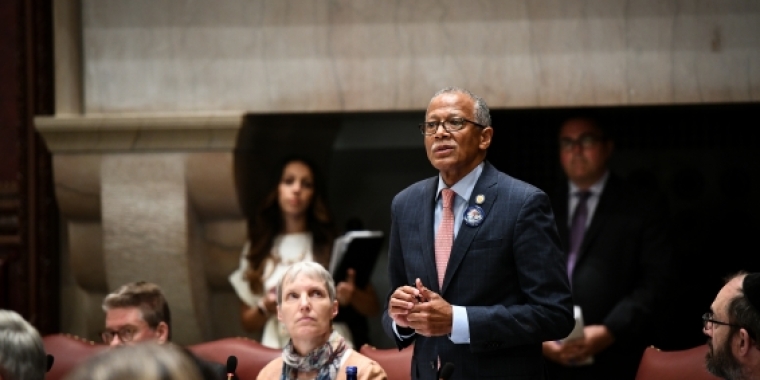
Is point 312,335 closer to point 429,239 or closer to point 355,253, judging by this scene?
point 429,239

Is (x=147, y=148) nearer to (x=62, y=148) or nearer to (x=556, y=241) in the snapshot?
(x=62, y=148)

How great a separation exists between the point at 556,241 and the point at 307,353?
1.08 metres

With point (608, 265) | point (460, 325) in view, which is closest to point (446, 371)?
point (460, 325)

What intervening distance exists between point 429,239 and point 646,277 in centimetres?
166

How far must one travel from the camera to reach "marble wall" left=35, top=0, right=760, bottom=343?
15.4ft

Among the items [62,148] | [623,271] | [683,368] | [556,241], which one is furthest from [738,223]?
[62,148]

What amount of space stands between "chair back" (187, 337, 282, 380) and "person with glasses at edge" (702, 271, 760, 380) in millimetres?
1817

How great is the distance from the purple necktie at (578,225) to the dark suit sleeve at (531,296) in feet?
4.90

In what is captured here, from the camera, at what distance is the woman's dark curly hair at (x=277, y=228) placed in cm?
488

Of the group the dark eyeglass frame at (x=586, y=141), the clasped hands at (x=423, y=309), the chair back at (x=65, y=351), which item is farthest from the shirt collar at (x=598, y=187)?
the chair back at (x=65, y=351)

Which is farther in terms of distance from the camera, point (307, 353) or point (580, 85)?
point (580, 85)

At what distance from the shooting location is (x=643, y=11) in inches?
185

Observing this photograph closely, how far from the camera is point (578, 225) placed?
15.2 feet

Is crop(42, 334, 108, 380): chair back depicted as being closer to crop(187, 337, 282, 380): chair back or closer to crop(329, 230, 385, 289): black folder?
crop(187, 337, 282, 380): chair back
